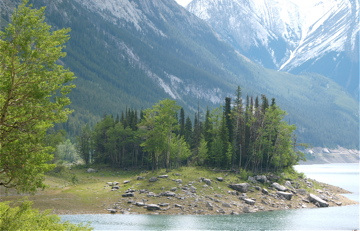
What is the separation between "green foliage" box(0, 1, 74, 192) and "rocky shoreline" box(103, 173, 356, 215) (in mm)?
52631

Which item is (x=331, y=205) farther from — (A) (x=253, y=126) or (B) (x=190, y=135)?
(B) (x=190, y=135)

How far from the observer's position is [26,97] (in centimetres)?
2298

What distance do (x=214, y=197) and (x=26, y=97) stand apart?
63.5 metres

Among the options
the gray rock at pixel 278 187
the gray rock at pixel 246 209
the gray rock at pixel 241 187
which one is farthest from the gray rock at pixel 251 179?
the gray rock at pixel 246 209

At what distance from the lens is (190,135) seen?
465 ft

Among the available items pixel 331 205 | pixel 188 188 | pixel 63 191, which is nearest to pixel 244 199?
pixel 188 188

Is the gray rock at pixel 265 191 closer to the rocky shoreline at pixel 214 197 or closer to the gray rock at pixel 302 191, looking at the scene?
the rocky shoreline at pixel 214 197

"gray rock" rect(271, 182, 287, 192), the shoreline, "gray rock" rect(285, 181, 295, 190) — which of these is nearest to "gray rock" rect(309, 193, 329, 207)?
the shoreline

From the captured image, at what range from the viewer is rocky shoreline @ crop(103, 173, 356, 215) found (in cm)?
7600

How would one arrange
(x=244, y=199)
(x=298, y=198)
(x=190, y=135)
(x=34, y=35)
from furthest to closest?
(x=190, y=135) < (x=298, y=198) < (x=244, y=199) < (x=34, y=35)

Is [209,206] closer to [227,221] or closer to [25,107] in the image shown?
[227,221]

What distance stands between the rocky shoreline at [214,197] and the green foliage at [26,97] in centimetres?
5263

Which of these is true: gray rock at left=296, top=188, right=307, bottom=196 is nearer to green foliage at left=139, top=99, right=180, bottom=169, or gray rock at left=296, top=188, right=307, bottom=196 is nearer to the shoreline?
the shoreline

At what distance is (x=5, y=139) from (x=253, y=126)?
294ft
